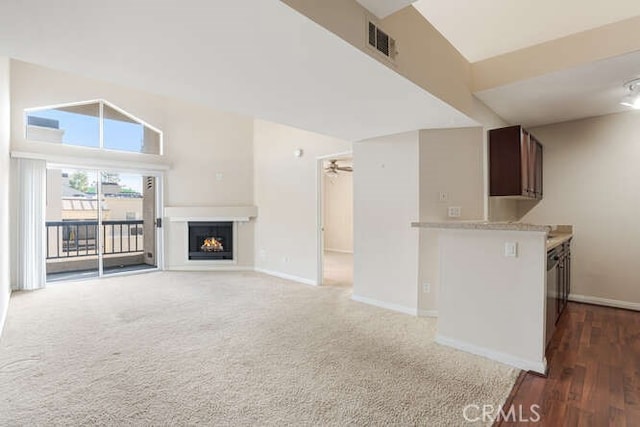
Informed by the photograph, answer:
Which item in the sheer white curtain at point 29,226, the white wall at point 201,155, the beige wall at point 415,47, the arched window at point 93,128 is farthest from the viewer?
the white wall at point 201,155

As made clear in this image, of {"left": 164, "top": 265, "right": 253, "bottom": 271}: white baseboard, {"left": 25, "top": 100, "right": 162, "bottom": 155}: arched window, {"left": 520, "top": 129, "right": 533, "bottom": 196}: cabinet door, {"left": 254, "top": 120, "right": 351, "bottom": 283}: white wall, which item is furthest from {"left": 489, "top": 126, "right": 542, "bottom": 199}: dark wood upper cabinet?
{"left": 25, "top": 100, "right": 162, "bottom": 155}: arched window

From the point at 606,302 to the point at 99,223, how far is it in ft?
26.3

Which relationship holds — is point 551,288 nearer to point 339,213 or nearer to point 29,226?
point 339,213

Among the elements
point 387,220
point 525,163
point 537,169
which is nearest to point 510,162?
point 525,163

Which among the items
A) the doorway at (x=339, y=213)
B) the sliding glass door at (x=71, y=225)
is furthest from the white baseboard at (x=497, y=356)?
the sliding glass door at (x=71, y=225)

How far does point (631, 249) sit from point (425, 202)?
2.72 meters

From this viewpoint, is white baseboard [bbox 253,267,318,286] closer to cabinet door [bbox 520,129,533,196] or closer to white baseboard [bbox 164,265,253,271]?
white baseboard [bbox 164,265,253,271]

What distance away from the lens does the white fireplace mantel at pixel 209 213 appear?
6293 millimetres

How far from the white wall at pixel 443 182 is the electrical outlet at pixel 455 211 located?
0.03 meters

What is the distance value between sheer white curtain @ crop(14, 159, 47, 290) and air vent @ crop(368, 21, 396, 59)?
18.7 feet

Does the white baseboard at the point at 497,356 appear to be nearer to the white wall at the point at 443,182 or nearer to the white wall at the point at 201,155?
the white wall at the point at 443,182

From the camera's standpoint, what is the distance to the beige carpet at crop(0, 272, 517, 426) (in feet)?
6.31

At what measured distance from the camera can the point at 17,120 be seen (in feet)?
15.9

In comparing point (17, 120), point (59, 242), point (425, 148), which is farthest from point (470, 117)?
point (59, 242)
